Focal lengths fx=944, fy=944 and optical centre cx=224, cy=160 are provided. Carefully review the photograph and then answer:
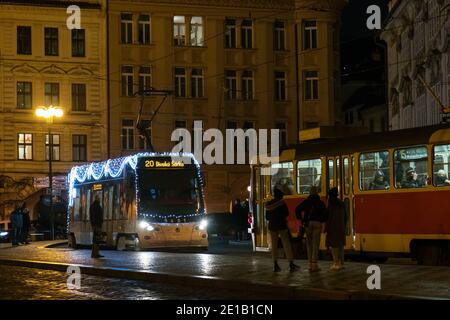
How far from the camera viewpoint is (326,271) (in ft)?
64.4

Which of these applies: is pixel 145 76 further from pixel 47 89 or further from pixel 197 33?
pixel 47 89

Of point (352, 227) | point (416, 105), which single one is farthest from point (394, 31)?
point (352, 227)

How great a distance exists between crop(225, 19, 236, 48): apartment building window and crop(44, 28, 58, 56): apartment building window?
34.9 ft

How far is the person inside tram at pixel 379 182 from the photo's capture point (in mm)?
23062

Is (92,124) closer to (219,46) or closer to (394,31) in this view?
(219,46)

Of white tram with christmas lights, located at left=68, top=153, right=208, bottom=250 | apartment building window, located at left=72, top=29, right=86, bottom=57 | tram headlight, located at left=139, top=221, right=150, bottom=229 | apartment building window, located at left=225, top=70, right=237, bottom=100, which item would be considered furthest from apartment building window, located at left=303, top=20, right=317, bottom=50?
tram headlight, located at left=139, top=221, right=150, bottom=229

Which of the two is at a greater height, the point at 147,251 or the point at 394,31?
the point at 394,31

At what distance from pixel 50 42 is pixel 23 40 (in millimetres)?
1659

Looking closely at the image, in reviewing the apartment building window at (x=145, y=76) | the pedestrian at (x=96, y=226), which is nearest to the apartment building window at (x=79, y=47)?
the apartment building window at (x=145, y=76)

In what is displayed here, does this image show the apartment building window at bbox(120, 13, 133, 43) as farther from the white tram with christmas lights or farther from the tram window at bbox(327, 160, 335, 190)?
the tram window at bbox(327, 160, 335, 190)

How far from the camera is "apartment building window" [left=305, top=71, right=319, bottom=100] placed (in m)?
60.5

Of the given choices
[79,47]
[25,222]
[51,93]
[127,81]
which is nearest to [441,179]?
[25,222]

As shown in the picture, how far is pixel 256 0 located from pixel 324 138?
34591 mm
